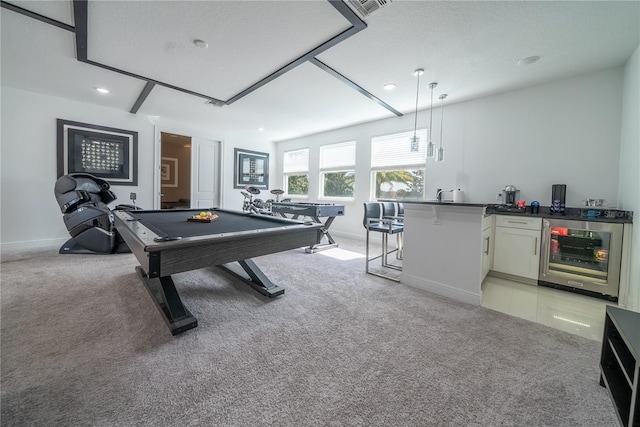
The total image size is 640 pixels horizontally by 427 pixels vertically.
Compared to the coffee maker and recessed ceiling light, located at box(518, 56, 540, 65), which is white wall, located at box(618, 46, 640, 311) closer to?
recessed ceiling light, located at box(518, 56, 540, 65)

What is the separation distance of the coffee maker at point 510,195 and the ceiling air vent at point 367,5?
2797 mm

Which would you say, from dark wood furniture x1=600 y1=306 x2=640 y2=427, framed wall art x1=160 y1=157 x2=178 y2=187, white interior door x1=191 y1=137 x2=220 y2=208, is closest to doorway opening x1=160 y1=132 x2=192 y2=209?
framed wall art x1=160 y1=157 x2=178 y2=187

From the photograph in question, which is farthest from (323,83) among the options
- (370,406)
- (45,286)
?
(45,286)

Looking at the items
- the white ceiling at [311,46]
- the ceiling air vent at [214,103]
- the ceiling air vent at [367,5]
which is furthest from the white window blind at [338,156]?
the ceiling air vent at [367,5]

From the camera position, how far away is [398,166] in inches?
181

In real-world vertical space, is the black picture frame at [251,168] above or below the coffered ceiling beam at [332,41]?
below

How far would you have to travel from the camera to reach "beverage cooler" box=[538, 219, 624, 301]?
2.35 meters

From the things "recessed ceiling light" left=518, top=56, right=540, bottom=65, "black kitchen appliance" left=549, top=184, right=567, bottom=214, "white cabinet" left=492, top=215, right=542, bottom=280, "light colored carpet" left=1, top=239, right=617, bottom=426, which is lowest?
"light colored carpet" left=1, top=239, right=617, bottom=426

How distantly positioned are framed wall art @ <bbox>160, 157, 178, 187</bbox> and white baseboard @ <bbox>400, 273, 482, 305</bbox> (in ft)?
25.8

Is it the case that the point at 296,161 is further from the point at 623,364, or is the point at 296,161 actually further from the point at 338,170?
the point at 623,364

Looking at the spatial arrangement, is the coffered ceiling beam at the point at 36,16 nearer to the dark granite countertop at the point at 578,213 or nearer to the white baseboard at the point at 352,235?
the dark granite countertop at the point at 578,213

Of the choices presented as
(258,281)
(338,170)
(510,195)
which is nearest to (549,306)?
(510,195)

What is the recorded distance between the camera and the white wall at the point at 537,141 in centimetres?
271

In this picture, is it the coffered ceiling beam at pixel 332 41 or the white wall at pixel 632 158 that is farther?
the white wall at pixel 632 158
